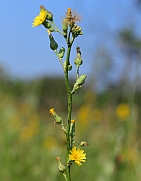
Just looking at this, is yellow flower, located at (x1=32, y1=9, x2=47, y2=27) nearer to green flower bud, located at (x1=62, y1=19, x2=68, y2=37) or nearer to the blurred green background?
green flower bud, located at (x1=62, y1=19, x2=68, y2=37)

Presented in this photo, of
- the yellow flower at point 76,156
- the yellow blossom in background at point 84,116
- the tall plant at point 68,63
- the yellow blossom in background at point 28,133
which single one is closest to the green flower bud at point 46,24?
the tall plant at point 68,63

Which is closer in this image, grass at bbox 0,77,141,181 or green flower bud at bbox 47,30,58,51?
green flower bud at bbox 47,30,58,51

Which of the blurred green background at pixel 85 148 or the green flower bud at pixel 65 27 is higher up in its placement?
the green flower bud at pixel 65 27

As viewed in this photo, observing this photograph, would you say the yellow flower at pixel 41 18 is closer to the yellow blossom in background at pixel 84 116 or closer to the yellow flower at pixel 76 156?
the yellow flower at pixel 76 156

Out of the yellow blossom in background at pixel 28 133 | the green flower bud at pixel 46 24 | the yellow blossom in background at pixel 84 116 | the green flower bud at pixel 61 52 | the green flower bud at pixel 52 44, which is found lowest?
the yellow blossom in background at pixel 28 133

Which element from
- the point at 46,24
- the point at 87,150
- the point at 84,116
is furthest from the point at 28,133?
the point at 46,24

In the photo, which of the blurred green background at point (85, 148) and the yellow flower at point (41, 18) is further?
the blurred green background at point (85, 148)

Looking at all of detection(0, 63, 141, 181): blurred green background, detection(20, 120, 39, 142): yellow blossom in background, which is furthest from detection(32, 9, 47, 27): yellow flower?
detection(20, 120, 39, 142): yellow blossom in background

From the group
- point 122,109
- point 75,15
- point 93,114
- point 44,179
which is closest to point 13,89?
point 93,114

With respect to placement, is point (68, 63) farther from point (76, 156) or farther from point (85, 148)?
point (85, 148)

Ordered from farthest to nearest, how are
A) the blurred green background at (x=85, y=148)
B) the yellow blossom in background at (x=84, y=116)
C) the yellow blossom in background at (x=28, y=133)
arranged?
1. the yellow blossom in background at (x=84, y=116)
2. the yellow blossom in background at (x=28, y=133)
3. the blurred green background at (x=85, y=148)

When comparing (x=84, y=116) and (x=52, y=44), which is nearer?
(x=52, y=44)

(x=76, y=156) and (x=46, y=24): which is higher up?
(x=46, y=24)
